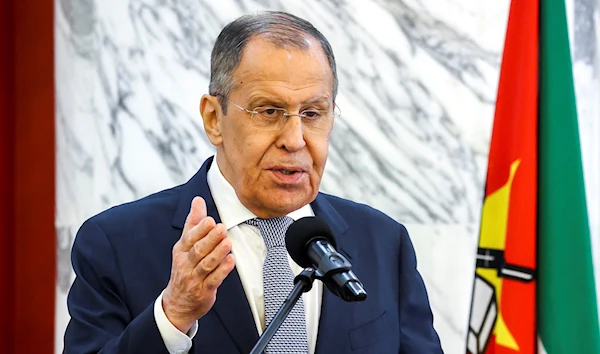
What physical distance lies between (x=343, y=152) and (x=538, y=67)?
87cm

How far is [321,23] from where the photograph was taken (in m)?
3.62

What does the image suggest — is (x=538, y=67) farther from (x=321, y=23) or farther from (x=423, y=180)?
(x=321, y=23)

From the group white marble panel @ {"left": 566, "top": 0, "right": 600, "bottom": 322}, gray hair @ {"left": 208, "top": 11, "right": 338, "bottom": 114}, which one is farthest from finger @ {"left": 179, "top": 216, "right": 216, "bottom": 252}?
white marble panel @ {"left": 566, "top": 0, "right": 600, "bottom": 322}

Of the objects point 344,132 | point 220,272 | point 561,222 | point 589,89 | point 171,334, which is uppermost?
point 589,89

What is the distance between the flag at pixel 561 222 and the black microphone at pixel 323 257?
58.8 inches

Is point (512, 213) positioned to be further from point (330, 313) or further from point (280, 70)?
point (280, 70)

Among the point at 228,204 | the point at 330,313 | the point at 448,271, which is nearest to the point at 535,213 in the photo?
the point at 448,271

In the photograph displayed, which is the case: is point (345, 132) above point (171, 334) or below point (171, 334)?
above

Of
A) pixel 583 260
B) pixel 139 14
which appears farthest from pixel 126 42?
pixel 583 260

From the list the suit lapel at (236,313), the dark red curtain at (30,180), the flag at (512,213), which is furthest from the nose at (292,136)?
the dark red curtain at (30,180)

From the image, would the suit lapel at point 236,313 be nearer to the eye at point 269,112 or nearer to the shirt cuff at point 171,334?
the shirt cuff at point 171,334

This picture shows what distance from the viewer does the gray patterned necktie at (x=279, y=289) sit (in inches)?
87.4

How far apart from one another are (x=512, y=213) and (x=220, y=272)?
5.36 ft

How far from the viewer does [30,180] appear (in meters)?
3.59
